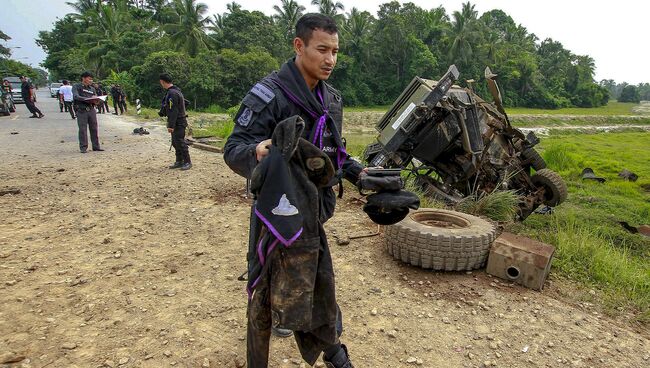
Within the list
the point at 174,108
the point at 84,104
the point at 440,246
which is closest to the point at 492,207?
the point at 440,246

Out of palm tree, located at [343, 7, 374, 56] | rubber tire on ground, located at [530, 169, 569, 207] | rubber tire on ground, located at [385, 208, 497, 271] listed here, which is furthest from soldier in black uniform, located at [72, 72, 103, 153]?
palm tree, located at [343, 7, 374, 56]

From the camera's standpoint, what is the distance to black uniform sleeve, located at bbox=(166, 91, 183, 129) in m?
7.27

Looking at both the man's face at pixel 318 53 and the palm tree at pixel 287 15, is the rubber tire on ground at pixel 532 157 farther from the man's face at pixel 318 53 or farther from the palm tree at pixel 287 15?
the palm tree at pixel 287 15

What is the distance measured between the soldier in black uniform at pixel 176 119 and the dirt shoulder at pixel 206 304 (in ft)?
7.81

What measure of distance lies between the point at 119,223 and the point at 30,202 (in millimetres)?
1721

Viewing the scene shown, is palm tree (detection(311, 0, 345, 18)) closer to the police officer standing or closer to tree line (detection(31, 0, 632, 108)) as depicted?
tree line (detection(31, 0, 632, 108))

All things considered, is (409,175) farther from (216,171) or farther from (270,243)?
(270,243)

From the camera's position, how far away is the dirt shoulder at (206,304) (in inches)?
99.9

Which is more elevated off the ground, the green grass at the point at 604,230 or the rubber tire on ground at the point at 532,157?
the rubber tire on ground at the point at 532,157

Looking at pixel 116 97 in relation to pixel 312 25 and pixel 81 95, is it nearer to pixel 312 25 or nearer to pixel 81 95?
pixel 81 95

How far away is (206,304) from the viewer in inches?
120

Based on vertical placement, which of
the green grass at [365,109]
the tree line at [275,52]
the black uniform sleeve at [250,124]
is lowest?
the black uniform sleeve at [250,124]

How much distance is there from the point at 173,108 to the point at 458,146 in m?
5.20

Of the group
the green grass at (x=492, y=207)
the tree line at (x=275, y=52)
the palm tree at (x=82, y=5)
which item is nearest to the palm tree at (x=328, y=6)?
the tree line at (x=275, y=52)
